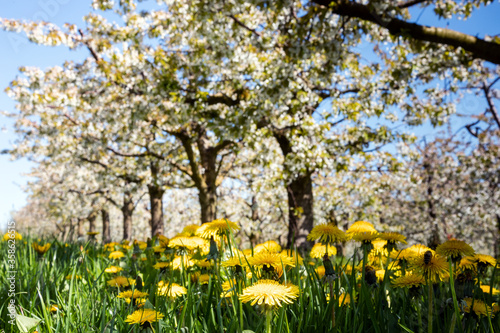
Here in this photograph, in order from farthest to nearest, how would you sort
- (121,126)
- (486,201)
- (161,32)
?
1. (486,201)
2. (121,126)
3. (161,32)

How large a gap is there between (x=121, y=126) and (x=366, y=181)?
34.8 feet

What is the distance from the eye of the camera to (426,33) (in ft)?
16.5

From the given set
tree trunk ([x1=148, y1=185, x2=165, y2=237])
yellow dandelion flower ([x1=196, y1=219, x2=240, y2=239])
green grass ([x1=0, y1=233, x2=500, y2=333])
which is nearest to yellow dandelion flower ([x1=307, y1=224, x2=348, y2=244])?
→ green grass ([x1=0, y1=233, x2=500, y2=333])

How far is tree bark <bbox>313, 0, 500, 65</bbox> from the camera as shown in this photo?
493 centimetres

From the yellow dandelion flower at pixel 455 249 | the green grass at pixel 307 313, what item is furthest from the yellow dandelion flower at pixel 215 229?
the yellow dandelion flower at pixel 455 249

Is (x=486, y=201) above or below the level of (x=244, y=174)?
below

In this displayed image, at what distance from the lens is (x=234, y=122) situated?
7.17m

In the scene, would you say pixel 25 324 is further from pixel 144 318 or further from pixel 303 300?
pixel 303 300

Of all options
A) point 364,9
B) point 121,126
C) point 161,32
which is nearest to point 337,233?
point 364,9

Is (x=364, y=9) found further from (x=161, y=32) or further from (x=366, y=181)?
(x=366, y=181)

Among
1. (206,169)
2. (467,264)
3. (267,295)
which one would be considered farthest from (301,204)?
(267,295)

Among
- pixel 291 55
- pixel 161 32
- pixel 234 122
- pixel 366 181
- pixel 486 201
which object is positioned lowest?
pixel 486 201

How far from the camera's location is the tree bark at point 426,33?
493cm

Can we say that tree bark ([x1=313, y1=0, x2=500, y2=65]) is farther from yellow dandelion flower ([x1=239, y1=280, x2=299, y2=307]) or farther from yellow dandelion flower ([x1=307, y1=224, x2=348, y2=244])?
yellow dandelion flower ([x1=239, y1=280, x2=299, y2=307])
